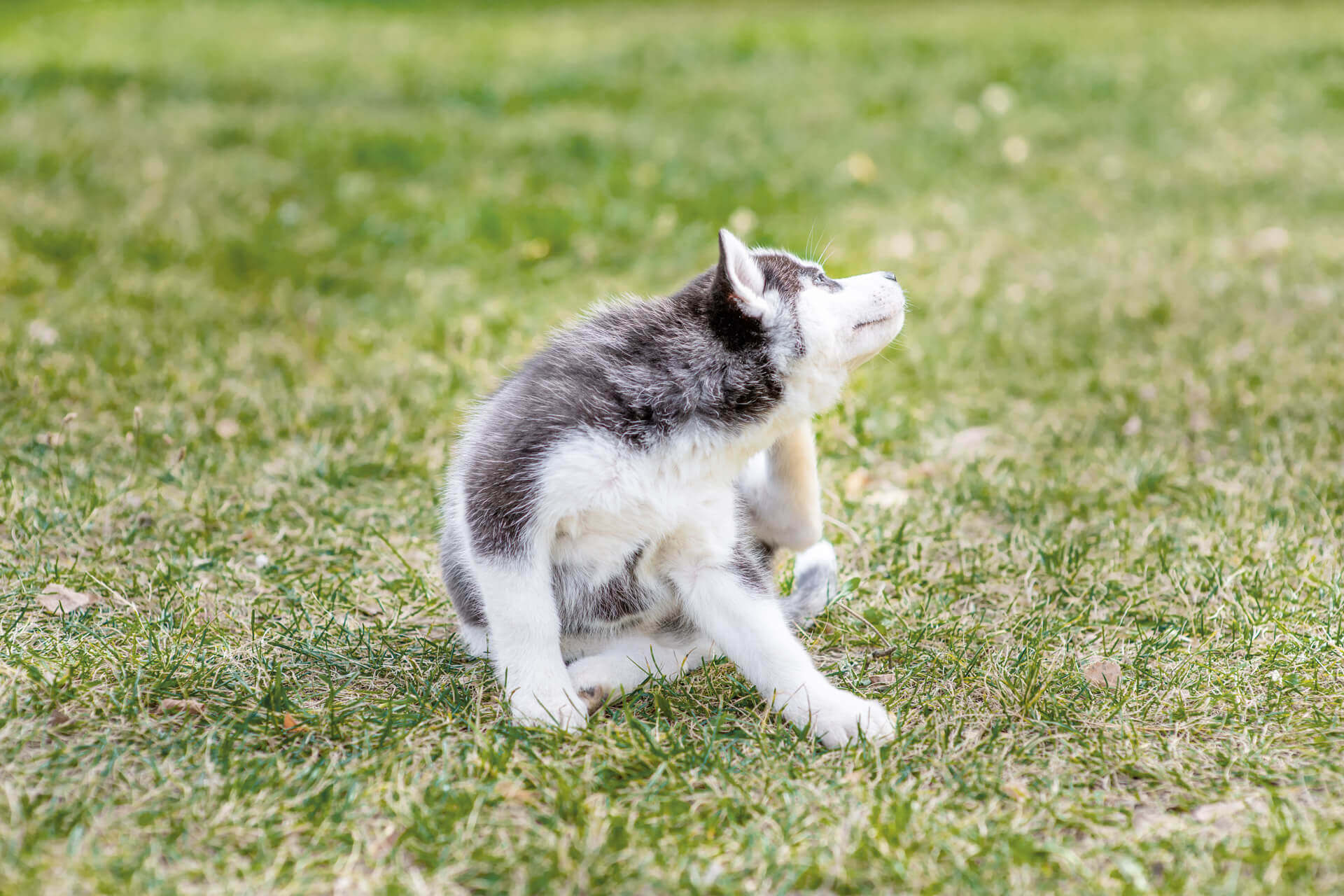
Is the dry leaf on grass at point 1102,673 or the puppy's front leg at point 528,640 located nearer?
the puppy's front leg at point 528,640

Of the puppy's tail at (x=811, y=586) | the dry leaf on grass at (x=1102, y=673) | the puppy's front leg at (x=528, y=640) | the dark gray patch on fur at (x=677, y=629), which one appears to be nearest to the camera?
the puppy's front leg at (x=528, y=640)

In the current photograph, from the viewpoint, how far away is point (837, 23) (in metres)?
12.4

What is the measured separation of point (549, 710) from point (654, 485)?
21.6 inches

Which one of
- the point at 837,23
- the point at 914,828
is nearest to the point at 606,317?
the point at 914,828

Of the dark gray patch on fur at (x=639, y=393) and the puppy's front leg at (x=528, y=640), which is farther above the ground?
the dark gray patch on fur at (x=639, y=393)

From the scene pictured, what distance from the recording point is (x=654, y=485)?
2.69 metres

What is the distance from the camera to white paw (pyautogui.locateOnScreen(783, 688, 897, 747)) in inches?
104

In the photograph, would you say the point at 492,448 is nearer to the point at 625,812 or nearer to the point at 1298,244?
the point at 625,812

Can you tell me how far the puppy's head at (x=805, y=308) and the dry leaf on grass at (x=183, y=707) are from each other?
4.93ft

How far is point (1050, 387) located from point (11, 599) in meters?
3.84

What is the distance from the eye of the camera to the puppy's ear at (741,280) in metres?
2.69

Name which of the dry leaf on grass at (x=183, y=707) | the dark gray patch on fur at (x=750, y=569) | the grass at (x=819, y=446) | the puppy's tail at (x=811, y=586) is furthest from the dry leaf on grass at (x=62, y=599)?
the puppy's tail at (x=811, y=586)

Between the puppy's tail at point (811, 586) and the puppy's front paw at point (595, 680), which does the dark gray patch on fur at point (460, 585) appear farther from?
the puppy's tail at point (811, 586)

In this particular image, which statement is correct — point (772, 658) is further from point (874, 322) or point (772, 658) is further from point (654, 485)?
point (874, 322)
